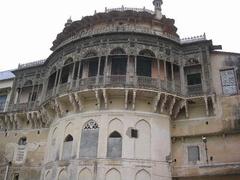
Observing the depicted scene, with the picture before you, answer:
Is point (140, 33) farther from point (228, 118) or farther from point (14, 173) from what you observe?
point (14, 173)

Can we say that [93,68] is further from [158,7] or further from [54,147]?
[158,7]

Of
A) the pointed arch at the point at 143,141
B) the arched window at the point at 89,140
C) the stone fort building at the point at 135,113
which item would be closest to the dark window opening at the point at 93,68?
the stone fort building at the point at 135,113

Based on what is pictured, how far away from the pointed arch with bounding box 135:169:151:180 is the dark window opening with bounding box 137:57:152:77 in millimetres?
6472

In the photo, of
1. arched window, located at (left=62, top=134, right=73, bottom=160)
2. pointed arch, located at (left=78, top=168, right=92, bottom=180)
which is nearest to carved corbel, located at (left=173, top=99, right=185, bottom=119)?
pointed arch, located at (left=78, top=168, right=92, bottom=180)

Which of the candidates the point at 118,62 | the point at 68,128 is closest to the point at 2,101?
the point at 68,128

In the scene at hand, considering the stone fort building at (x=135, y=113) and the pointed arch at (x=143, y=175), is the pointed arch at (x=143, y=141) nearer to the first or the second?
the stone fort building at (x=135, y=113)

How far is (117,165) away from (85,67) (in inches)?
290

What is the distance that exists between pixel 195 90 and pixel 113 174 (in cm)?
765

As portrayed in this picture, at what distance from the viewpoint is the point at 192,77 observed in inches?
817

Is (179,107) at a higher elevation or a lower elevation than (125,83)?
lower

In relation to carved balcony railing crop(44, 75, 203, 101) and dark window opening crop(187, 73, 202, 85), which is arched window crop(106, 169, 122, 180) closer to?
carved balcony railing crop(44, 75, 203, 101)

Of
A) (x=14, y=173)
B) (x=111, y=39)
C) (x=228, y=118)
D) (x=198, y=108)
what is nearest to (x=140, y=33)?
(x=111, y=39)

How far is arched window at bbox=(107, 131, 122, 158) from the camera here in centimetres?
1750

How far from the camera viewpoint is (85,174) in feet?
56.7
